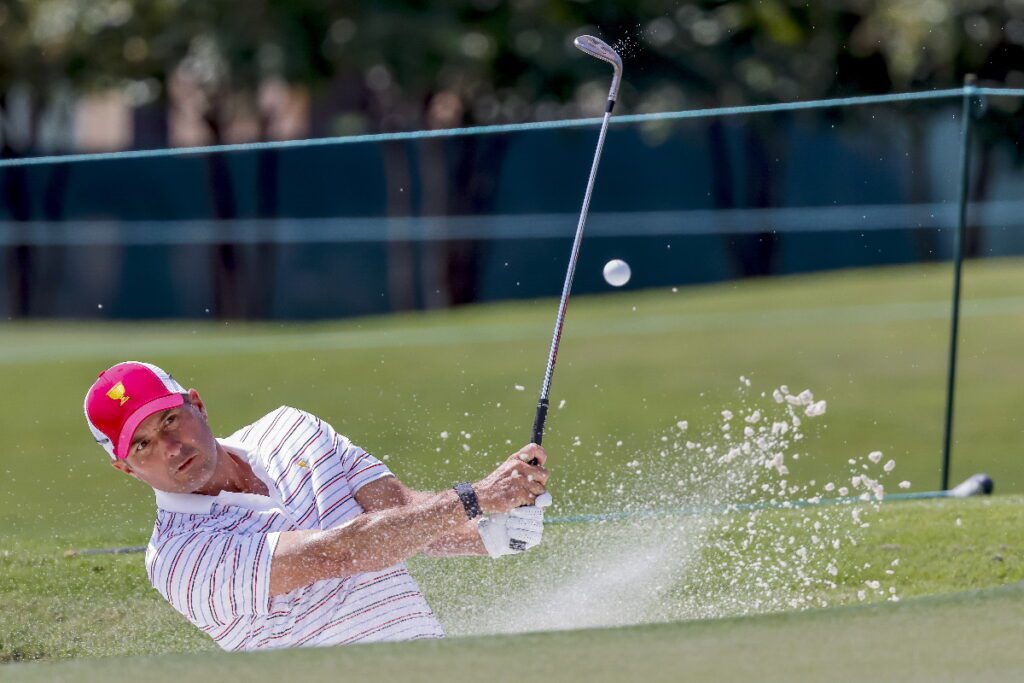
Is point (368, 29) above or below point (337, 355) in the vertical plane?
above

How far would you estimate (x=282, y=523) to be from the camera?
3.98 metres

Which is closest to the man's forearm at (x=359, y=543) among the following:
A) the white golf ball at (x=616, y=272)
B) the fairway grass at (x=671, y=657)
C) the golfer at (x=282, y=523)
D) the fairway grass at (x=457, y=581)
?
the golfer at (x=282, y=523)

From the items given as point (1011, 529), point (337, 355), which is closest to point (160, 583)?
point (1011, 529)

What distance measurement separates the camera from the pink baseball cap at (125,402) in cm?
388

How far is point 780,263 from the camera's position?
17328mm

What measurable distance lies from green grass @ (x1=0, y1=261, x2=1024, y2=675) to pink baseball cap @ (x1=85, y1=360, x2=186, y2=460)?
3.89 ft

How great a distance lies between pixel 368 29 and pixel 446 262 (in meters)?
2.13

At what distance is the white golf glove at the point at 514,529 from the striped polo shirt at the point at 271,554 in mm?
304

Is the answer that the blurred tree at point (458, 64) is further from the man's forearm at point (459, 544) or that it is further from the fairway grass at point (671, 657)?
the fairway grass at point (671, 657)

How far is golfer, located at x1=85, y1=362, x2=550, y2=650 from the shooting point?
149 inches

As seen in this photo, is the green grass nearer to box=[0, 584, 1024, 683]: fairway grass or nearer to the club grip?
box=[0, 584, 1024, 683]: fairway grass

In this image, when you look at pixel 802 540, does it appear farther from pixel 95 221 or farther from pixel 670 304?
pixel 95 221

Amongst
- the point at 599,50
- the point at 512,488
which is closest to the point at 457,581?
the point at 512,488

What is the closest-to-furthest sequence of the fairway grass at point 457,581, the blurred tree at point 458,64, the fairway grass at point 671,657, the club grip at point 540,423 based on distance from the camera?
the fairway grass at point 671,657, the club grip at point 540,423, the fairway grass at point 457,581, the blurred tree at point 458,64
